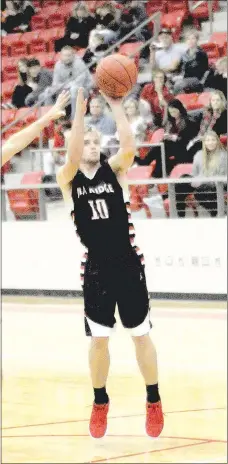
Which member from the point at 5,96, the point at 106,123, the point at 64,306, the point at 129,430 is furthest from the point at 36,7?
the point at 129,430

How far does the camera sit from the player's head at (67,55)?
1650cm

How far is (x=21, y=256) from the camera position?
1563 cm

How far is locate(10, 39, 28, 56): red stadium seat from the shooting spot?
19.3 m

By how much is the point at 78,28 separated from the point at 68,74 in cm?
159

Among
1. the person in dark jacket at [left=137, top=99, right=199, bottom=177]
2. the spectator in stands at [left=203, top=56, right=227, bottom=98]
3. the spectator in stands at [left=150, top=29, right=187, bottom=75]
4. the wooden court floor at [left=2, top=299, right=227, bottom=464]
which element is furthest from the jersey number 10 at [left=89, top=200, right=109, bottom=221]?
the spectator in stands at [left=150, top=29, right=187, bottom=75]

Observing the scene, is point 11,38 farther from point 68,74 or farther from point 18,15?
Answer: point 68,74

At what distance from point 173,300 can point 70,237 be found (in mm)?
1716

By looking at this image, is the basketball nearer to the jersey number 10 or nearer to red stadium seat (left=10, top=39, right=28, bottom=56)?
the jersey number 10

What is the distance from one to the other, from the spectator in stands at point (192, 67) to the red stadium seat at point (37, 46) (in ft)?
13.8

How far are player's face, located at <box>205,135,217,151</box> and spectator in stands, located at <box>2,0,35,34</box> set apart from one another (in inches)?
285

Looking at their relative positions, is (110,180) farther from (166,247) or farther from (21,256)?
(21,256)

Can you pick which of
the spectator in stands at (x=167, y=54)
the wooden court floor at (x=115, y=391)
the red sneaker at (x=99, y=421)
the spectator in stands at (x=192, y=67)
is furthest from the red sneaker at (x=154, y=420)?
the spectator in stands at (x=167, y=54)

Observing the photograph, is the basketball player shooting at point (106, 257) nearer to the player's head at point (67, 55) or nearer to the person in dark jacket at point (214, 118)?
the person in dark jacket at point (214, 118)

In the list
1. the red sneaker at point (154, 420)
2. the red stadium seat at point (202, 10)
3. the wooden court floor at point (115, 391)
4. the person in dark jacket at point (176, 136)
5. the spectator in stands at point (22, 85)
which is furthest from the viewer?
the spectator in stands at point (22, 85)
